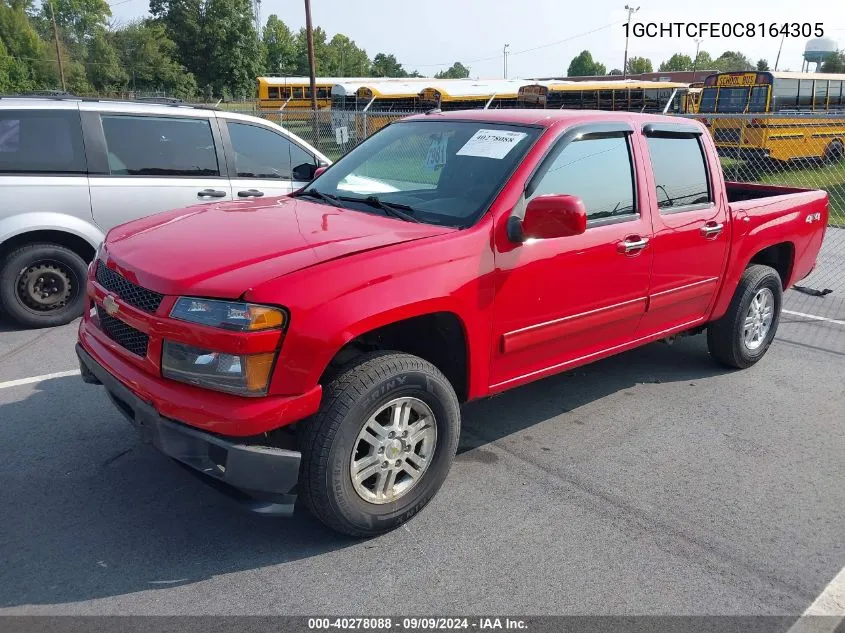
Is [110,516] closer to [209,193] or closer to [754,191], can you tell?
[209,193]

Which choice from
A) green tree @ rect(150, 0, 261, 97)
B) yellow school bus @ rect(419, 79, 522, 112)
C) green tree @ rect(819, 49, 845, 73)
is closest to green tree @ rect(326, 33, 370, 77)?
green tree @ rect(150, 0, 261, 97)

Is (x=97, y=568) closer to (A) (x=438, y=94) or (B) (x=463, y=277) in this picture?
(B) (x=463, y=277)

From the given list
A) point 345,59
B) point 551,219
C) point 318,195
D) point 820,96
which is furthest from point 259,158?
point 345,59

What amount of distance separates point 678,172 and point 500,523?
261 cm

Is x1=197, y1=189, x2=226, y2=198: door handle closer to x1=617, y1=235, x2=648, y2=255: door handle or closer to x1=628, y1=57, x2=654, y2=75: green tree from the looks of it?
x1=617, y1=235, x2=648, y2=255: door handle

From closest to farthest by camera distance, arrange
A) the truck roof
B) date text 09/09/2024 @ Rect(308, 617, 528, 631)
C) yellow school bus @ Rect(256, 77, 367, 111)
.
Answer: date text 09/09/2024 @ Rect(308, 617, 528, 631), the truck roof, yellow school bus @ Rect(256, 77, 367, 111)

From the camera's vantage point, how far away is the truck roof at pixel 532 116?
13.2 ft

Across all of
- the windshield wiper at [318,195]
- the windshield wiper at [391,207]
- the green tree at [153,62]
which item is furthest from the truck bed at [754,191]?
the green tree at [153,62]

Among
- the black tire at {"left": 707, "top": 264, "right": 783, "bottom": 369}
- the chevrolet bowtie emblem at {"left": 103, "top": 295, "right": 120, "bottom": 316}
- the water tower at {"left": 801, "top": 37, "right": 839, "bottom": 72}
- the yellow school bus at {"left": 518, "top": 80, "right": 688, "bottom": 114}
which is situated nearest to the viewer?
the chevrolet bowtie emblem at {"left": 103, "top": 295, "right": 120, "bottom": 316}

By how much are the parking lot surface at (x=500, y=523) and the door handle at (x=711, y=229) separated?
113cm

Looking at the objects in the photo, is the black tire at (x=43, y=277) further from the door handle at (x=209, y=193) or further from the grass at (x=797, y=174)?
the grass at (x=797, y=174)

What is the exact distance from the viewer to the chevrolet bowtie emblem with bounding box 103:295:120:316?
3227 millimetres

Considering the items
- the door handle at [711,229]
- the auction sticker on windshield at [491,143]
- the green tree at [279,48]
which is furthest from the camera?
the green tree at [279,48]

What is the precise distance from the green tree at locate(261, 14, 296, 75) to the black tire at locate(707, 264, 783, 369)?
9223cm
